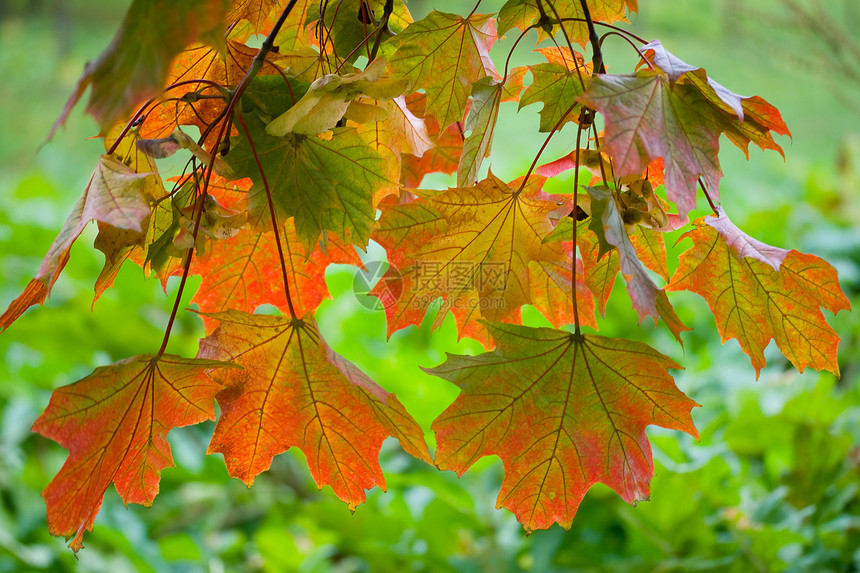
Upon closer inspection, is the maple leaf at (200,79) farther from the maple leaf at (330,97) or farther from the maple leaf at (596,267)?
the maple leaf at (596,267)

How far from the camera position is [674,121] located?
1.02ft

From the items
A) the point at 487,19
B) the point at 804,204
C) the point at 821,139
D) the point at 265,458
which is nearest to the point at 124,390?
the point at 265,458

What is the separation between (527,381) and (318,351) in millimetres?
108

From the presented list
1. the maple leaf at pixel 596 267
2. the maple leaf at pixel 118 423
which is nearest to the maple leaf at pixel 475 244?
the maple leaf at pixel 596 267

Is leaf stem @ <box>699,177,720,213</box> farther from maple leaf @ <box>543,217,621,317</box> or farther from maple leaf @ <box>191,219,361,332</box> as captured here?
maple leaf @ <box>191,219,361,332</box>

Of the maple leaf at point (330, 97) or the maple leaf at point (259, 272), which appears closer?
the maple leaf at point (330, 97)

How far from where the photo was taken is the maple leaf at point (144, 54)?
0.75 feet

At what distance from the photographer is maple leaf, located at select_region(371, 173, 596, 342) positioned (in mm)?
375

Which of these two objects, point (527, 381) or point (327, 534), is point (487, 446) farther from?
point (327, 534)

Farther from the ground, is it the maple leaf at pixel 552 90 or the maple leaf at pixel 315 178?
the maple leaf at pixel 552 90

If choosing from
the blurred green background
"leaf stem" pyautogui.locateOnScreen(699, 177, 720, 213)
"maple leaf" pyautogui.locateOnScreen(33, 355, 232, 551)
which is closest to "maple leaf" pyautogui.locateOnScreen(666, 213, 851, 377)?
"leaf stem" pyautogui.locateOnScreen(699, 177, 720, 213)

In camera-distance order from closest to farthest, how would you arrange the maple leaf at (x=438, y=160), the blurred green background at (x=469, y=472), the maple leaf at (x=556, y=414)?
1. the maple leaf at (x=556, y=414)
2. the maple leaf at (x=438, y=160)
3. the blurred green background at (x=469, y=472)

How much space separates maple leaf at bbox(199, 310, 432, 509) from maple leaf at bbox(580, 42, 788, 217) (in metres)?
0.17

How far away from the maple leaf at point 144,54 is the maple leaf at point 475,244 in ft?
0.53
